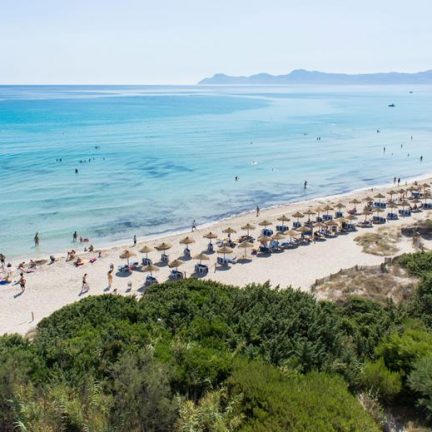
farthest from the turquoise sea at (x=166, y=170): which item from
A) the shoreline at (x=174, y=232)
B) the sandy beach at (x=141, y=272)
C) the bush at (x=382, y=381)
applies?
the bush at (x=382, y=381)

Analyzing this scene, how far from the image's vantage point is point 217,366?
9.27 meters

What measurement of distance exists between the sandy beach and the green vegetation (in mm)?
7445

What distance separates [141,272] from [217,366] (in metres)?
16.3

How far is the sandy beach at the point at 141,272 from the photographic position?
2119 cm

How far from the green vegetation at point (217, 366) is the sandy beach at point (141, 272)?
745 centimetres

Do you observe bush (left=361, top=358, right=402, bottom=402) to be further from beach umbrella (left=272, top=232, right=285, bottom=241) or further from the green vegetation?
beach umbrella (left=272, top=232, right=285, bottom=241)

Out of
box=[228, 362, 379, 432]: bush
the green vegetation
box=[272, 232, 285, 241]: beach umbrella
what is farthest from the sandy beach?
box=[228, 362, 379, 432]: bush

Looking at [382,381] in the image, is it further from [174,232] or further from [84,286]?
[174,232]

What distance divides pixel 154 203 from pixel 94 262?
14.3 metres

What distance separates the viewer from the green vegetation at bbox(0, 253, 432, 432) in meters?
7.72

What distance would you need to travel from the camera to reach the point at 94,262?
87.7ft

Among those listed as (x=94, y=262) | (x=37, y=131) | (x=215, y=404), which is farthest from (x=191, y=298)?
(x=37, y=131)

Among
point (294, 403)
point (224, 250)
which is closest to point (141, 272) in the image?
point (224, 250)

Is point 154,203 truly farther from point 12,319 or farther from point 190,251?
point 12,319
